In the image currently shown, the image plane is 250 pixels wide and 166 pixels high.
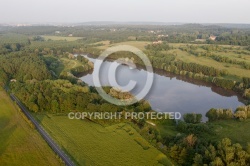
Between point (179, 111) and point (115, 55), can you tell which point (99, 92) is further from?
point (115, 55)

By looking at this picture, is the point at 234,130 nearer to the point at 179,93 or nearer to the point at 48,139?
the point at 179,93

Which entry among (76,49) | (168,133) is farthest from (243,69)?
(76,49)

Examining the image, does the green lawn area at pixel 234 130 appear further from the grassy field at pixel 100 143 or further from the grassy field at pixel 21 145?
the grassy field at pixel 21 145

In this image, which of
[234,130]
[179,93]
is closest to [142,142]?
[234,130]

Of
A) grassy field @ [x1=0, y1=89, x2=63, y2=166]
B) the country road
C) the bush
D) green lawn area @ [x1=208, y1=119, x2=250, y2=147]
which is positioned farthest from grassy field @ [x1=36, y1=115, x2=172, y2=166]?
green lawn area @ [x1=208, y1=119, x2=250, y2=147]

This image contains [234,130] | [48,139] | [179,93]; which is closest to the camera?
[48,139]

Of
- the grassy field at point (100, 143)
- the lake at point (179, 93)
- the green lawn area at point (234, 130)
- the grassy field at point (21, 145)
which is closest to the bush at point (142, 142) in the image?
the grassy field at point (100, 143)

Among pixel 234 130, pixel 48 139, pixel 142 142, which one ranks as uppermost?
pixel 48 139
